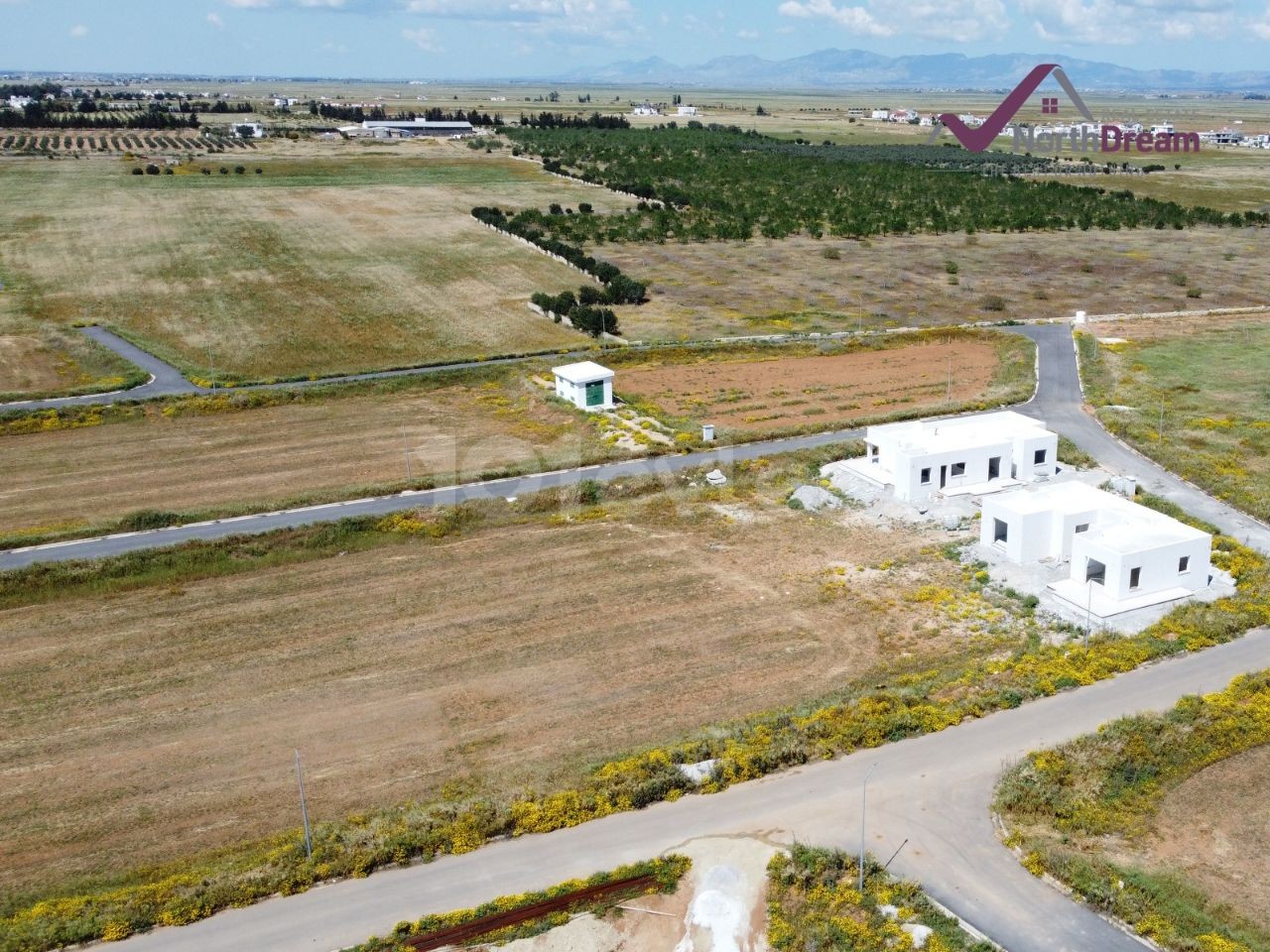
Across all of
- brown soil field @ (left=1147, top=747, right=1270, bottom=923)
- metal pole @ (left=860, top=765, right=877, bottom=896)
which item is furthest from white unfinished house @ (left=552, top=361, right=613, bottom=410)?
brown soil field @ (left=1147, top=747, right=1270, bottom=923)

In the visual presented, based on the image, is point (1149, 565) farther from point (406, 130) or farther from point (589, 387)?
point (406, 130)

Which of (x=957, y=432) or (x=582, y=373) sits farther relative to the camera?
(x=582, y=373)

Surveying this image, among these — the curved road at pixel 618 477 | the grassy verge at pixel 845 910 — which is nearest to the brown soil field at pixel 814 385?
the curved road at pixel 618 477

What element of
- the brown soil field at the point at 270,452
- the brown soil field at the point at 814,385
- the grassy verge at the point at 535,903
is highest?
the brown soil field at the point at 814,385

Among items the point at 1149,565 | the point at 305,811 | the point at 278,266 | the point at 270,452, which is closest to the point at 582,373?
the point at 270,452

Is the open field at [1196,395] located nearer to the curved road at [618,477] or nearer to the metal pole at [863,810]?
Result: the curved road at [618,477]

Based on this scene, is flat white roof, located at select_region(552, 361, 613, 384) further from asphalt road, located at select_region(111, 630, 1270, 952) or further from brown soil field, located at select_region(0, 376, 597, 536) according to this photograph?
asphalt road, located at select_region(111, 630, 1270, 952)

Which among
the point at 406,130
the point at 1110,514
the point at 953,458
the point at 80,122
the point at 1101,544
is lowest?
the point at 1101,544

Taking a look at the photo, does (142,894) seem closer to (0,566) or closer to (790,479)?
(0,566)
